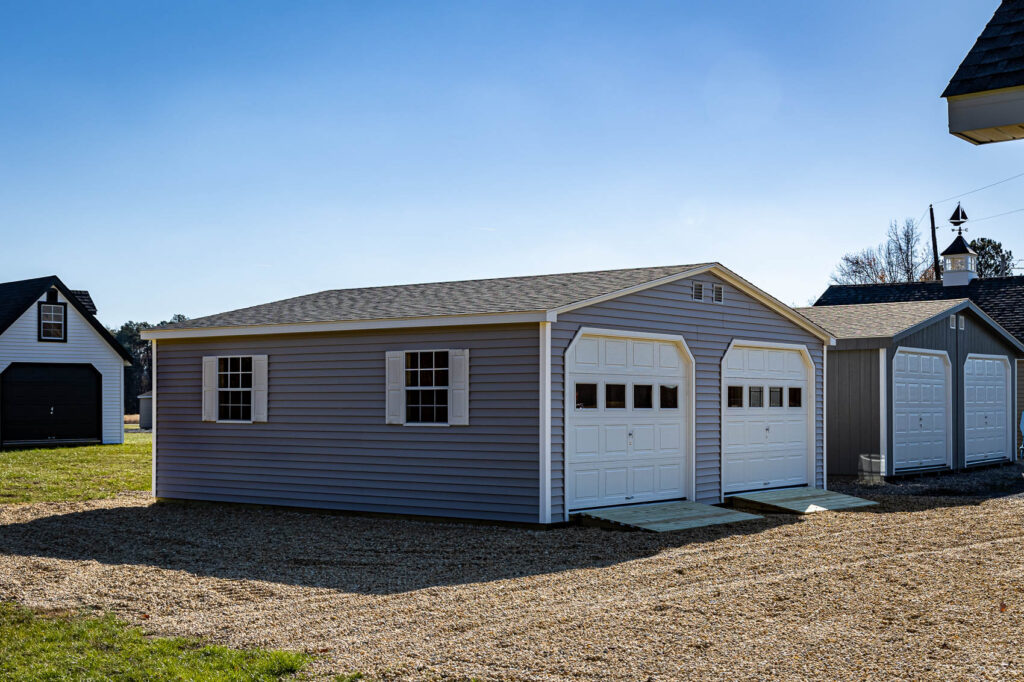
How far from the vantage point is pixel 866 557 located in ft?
33.0

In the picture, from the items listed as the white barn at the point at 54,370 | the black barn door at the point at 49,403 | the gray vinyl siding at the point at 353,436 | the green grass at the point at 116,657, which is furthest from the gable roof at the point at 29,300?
the green grass at the point at 116,657

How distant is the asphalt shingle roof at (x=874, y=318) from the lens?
19.3 meters

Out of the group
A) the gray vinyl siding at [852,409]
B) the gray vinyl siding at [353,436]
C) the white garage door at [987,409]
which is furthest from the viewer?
the white garage door at [987,409]

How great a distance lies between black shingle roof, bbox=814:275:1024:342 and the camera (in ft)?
91.7

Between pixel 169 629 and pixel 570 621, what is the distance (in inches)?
110

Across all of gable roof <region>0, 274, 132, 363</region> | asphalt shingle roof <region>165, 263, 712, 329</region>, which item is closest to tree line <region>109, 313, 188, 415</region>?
gable roof <region>0, 274, 132, 363</region>

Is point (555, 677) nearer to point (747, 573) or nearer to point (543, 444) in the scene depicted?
point (747, 573)

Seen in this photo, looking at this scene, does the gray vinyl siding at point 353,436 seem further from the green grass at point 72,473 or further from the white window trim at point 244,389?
the green grass at point 72,473

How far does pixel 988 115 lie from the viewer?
16.1 feet

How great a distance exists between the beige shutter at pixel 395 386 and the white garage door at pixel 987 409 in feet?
45.5

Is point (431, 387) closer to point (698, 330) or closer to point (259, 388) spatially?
point (259, 388)

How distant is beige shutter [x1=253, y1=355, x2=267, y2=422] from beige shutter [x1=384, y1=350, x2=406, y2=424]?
2.26m

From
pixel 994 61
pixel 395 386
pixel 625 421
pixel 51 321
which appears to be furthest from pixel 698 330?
pixel 51 321

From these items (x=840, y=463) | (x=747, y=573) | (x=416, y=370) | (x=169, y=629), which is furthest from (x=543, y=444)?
(x=840, y=463)
